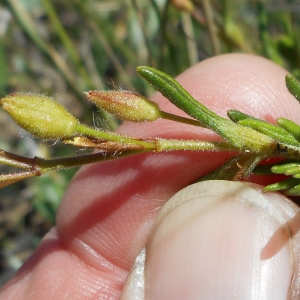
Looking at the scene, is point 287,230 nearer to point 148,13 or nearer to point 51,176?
point 51,176

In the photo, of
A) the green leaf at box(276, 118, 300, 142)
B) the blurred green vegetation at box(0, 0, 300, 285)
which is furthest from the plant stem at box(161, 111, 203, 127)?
the blurred green vegetation at box(0, 0, 300, 285)

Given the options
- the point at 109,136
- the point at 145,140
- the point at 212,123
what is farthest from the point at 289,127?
the point at 109,136

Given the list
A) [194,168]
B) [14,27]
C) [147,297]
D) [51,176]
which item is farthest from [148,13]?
[147,297]

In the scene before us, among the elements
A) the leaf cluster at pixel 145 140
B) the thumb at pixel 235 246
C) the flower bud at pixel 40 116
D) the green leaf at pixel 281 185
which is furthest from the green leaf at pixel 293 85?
the flower bud at pixel 40 116

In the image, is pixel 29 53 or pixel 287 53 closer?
pixel 287 53

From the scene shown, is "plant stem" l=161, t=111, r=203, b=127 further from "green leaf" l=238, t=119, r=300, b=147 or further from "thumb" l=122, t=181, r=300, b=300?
"thumb" l=122, t=181, r=300, b=300

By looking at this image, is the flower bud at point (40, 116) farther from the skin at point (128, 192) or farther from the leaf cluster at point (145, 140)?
the skin at point (128, 192)
